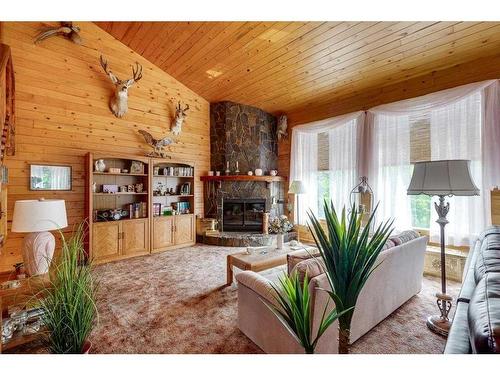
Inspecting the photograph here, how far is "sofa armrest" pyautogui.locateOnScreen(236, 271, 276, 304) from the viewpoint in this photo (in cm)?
163

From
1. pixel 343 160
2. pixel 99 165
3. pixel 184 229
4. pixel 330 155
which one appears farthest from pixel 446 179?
pixel 99 165

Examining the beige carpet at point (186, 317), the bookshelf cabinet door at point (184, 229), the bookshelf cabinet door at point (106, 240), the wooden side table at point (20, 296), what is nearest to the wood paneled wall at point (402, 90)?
the bookshelf cabinet door at point (184, 229)

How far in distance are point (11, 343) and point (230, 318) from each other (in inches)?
64.9

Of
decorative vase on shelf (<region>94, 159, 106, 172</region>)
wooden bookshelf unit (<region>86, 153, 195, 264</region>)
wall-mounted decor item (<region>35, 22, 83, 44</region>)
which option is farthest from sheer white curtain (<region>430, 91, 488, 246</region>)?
wall-mounted decor item (<region>35, 22, 83, 44</region>)

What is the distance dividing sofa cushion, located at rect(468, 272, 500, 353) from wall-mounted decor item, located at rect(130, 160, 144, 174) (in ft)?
15.3

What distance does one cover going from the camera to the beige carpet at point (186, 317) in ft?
6.31

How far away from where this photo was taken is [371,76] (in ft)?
13.0

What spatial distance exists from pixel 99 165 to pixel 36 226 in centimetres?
213

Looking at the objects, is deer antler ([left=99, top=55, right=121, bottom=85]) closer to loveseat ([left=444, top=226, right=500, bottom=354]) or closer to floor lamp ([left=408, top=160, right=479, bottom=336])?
floor lamp ([left=408, top=160, right=479, bottom=336])

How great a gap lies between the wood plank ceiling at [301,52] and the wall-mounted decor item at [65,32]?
18.8 inches

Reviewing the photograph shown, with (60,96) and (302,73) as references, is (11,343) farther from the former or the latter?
(302,73)

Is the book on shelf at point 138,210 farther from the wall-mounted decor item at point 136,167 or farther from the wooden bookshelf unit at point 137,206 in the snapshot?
the wall-mounted decor item at point 136,167

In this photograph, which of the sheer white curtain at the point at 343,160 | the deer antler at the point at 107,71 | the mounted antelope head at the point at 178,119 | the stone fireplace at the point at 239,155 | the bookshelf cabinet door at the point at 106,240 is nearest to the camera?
the bookshelf cabinet door at the point at 106,240

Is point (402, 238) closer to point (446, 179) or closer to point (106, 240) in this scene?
point (446, 179)
